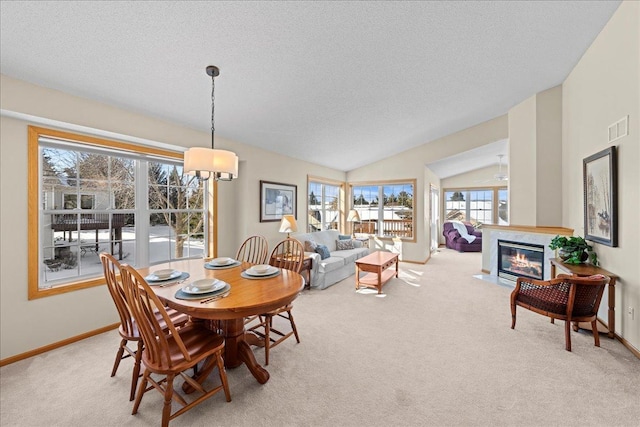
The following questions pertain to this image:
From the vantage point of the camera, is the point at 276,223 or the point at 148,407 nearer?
the point at 148,407

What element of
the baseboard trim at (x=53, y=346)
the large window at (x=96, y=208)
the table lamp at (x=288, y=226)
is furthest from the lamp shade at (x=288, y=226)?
the baseboard trim at (x=53, y=346)

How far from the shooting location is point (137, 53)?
7.06 feet

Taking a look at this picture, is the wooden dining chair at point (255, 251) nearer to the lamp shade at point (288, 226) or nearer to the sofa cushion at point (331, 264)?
the lamp shade at point (288, 226)

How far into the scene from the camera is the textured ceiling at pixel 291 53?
6.24 ft

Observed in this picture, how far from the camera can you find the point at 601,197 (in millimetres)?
2857

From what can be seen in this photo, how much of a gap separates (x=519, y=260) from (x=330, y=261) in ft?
10.7

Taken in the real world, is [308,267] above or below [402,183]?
below

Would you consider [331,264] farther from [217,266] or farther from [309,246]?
[217,266]

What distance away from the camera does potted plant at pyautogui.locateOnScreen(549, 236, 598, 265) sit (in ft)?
10.1

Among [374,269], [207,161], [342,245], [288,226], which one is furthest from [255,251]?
[207,161]

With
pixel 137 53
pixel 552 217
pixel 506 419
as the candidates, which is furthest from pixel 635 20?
pixel 137 53

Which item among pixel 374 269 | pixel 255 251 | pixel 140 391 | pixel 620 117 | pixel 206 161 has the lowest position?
pixel 140 391

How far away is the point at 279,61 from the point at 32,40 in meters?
1.80

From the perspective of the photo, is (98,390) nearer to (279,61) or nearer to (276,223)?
(279,61)
